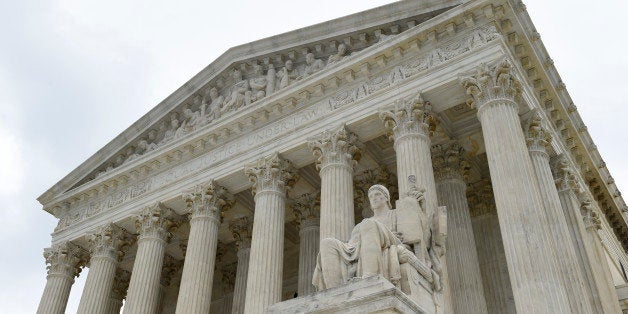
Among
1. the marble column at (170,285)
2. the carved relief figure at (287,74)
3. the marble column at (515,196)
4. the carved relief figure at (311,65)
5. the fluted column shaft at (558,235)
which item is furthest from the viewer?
the marble column at (170,285)

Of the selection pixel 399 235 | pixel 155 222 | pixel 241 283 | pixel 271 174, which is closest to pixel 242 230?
pixel 241 283

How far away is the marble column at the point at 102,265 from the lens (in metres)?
22.8

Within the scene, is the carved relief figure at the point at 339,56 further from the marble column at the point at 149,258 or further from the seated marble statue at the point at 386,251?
the seated marble statue at the point at 386,251

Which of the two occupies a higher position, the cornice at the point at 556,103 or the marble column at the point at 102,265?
the cornice at the point at 556,103

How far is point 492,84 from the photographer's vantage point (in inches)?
640

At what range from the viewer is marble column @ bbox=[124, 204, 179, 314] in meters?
21.0

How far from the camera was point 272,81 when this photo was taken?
22.2 meters

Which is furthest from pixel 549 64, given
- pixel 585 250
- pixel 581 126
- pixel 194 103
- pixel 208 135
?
pixel 194 103

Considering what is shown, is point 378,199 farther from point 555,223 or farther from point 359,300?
point 555,223

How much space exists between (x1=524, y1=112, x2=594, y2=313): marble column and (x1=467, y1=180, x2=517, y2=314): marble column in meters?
3.11

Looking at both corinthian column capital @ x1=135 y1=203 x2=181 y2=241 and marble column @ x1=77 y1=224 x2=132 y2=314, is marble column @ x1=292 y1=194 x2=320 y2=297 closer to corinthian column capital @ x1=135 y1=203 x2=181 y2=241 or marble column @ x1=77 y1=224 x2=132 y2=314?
corinthian column capital @ x1=135 y1=203 x2=181 y2=241

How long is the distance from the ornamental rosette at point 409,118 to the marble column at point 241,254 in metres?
8.93

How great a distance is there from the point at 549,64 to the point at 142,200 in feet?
52.5

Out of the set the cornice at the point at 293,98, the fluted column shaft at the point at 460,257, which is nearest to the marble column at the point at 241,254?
the cornice at the point at 293,98
